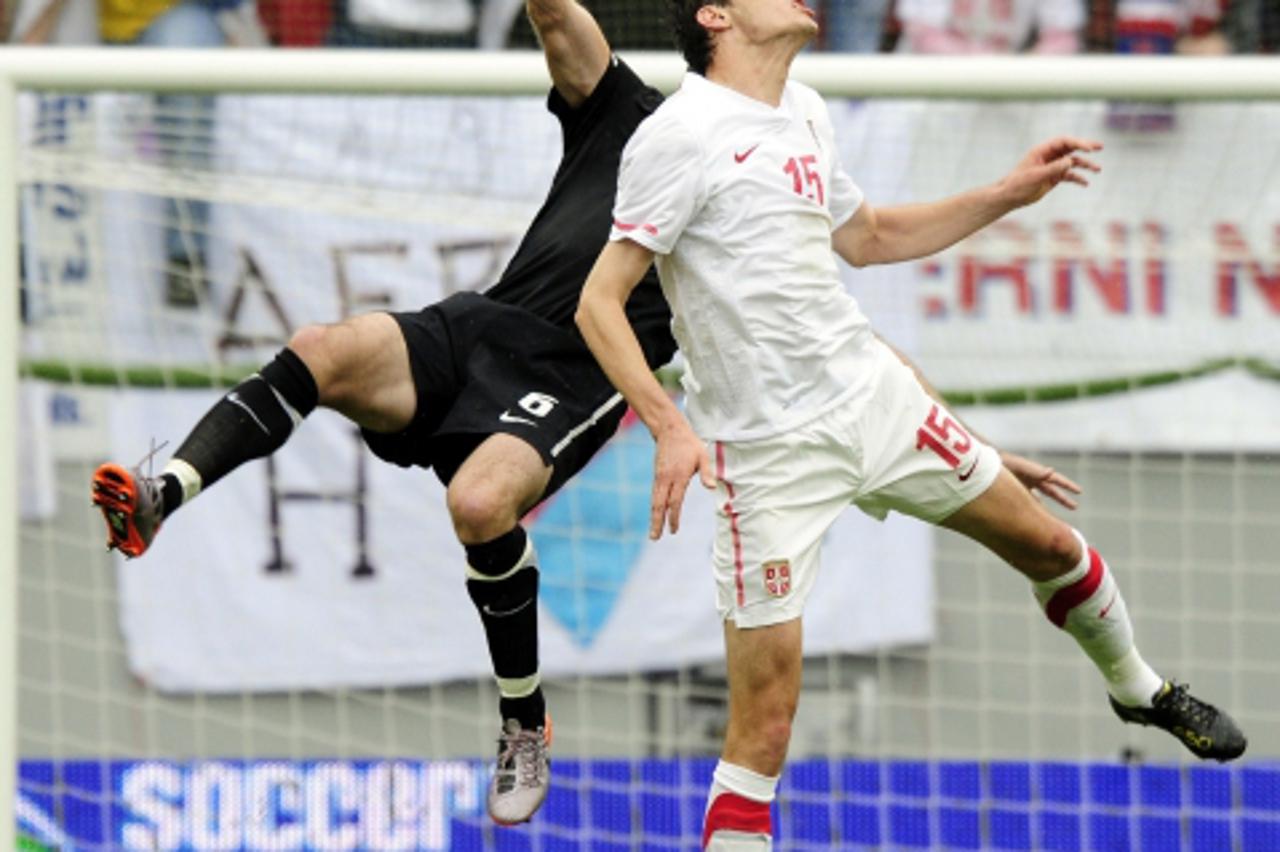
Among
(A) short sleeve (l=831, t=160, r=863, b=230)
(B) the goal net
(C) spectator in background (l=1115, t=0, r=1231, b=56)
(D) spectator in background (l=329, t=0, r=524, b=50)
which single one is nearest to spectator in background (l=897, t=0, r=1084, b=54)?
(C) spectator in background (l=1115, t=0, r=1231, b=56)

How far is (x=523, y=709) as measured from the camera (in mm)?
4906

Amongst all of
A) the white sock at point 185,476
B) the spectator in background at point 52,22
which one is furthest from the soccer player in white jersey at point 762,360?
the spectator in background at point 52,22

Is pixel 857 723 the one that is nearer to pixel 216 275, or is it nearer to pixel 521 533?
pixel 216 275

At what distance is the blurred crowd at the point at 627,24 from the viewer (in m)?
8.07

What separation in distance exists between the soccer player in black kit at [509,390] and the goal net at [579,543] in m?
1.99

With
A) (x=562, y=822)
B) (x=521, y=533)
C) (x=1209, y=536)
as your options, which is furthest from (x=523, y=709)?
(x=1209, y=536)

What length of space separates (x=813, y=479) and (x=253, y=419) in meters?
1.14

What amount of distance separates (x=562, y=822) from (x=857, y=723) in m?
1.22

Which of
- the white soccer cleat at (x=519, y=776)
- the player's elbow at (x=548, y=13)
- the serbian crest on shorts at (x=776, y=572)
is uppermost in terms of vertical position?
the player's elbow at (x=548, y=13)

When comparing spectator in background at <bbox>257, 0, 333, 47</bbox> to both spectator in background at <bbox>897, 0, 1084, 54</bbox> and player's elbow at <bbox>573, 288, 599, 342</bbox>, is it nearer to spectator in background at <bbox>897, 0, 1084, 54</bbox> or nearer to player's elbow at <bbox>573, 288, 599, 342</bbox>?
spectator in background at <bbox>897, 0, 1084, 54</bbox>

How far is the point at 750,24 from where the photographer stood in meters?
4.61

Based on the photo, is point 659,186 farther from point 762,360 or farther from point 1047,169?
point 1047,169

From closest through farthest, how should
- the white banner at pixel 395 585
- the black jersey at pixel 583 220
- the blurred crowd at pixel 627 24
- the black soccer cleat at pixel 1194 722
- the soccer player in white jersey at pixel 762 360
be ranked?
the soccer player in white jersey at pixel 762 360
the black jersey at pixel 583 220
the black soccer cleat at pixel 1194 722
the white banner at pixel 395 585
the blurred crowd at pixel 627 24

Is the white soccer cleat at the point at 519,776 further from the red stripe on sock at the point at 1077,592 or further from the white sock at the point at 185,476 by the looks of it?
the red stripe on sock at the point at 1077,592
